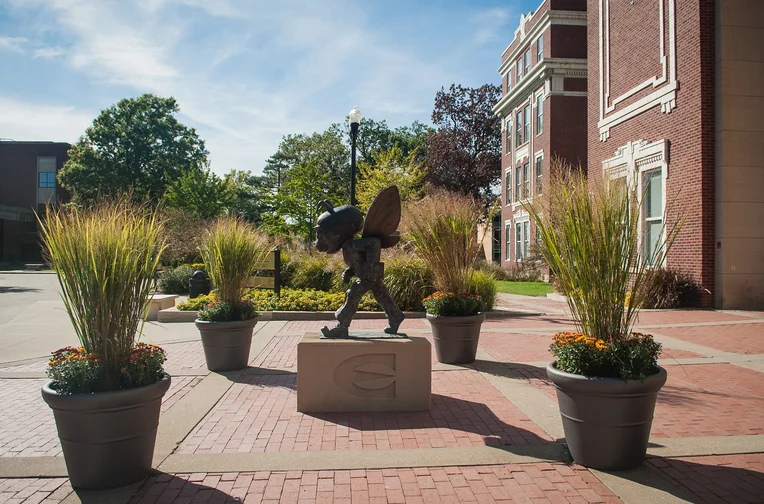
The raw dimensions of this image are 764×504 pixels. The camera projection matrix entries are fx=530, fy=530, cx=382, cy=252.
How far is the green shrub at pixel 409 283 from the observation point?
43.8 feet

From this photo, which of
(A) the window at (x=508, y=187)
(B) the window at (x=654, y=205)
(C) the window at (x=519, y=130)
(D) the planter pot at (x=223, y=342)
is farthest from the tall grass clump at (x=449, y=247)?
(A) the window at (x=508, y=187)

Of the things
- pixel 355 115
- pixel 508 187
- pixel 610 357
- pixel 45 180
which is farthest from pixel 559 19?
pixel 45 180

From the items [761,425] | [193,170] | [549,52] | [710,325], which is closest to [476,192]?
[549,52]

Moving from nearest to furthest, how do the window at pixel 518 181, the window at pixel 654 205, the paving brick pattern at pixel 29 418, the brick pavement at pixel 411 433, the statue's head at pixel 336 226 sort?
the brick pavement at pixel 411 433
the paving brick pattern at pixel 29 418
the statue's head at pixel 336 226
the window at pixel 654 205
the window at pixel 518 181

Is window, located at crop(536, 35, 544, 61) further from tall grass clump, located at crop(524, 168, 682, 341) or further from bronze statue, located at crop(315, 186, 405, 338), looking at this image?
tall grass clump, located at crop(524, 168, 682, 341)

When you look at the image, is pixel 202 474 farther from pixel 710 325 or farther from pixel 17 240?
pixel 17 240

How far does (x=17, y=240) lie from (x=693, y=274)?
5667 cm

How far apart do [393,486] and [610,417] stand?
164 centimetres

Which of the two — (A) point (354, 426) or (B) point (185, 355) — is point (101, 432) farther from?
(B) point (185, 355)

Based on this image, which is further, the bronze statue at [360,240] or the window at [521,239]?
the window at [521,239]

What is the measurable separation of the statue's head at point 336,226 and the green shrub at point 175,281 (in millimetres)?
14914

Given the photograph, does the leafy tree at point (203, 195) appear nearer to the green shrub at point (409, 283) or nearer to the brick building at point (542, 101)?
the brick building at point (542, 101)

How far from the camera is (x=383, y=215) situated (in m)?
6.07

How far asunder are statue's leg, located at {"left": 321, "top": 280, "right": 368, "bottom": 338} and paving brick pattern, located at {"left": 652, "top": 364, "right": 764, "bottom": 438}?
316 cm
